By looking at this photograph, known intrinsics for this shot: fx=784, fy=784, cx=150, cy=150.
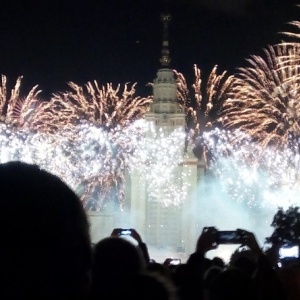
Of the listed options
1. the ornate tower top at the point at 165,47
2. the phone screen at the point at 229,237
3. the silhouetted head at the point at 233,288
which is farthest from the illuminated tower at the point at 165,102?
the silhouetted head at the point at 233,288

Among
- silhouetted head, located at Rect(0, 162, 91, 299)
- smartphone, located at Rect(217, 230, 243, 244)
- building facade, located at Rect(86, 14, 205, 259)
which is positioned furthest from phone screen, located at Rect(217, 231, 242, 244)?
building facade, located at Rect(86, 14, 205, 259)

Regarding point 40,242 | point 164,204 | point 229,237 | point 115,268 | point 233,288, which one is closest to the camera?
point 40,242

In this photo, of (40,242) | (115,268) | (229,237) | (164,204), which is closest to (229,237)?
(229,237)

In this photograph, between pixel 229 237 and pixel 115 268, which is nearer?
pixel 115 268

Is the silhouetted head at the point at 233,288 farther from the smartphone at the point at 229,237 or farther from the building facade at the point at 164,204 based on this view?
the building facade at the point at 164,204

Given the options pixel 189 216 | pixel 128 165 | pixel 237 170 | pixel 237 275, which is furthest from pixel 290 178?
pixel 237 275

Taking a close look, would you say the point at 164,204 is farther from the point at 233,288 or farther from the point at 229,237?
the point at 233,288

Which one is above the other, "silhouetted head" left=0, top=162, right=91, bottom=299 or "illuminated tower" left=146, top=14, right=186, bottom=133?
"illuminated tower" left=146, top=14, right=186, bottom=133

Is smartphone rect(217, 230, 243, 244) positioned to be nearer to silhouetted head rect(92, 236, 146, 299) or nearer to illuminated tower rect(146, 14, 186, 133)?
silhouetted head rect(92, 236, 146, 299)

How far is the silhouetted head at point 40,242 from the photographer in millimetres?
1881

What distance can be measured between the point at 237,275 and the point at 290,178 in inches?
1879

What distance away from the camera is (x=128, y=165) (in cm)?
5794

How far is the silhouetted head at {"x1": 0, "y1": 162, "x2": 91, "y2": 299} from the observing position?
6.17ft

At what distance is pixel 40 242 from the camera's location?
1903 mm
